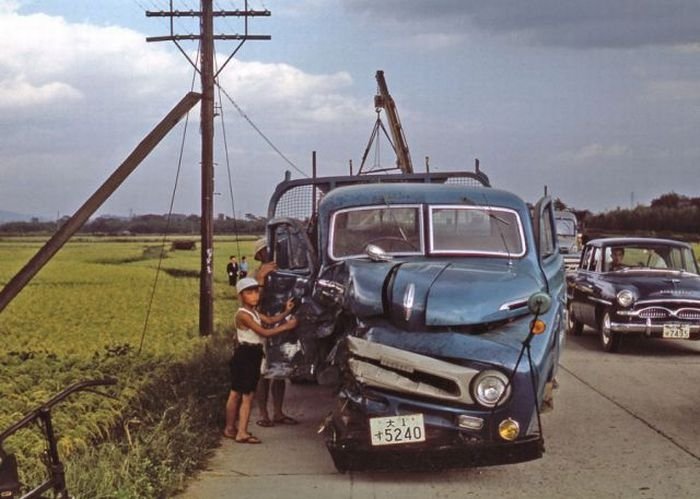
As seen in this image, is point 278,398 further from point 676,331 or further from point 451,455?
point 676,331

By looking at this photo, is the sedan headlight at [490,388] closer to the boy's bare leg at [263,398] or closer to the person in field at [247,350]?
the person in field at [247,350]

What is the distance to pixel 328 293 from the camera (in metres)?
9.22

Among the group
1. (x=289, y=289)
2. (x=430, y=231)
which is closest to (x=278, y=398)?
(x=289, y=289)

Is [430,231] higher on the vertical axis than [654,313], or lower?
higher

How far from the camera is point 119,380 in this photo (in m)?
11.9

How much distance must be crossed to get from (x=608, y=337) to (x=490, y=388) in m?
8.63

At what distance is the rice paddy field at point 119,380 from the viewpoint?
303 inches

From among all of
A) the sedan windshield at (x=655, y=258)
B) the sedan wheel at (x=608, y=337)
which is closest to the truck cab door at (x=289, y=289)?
the sedan wheel at (x=608, y=337)

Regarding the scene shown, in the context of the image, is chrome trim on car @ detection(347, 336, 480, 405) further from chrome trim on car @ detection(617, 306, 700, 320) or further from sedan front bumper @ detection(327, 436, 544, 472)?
chrome trim on car @ detection(617, 306, 700, 320)

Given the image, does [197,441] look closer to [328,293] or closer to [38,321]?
[328,293]

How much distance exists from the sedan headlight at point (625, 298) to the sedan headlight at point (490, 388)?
807 centimetres

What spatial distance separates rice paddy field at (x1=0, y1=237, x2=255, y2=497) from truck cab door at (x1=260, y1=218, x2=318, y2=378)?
97 centimetres

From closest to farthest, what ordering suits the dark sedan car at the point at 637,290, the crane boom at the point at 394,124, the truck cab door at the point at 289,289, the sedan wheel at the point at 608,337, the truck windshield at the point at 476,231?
1. the truck cab door at the point at 289,289
2. the truck windshield at the point at 476,231
3. the dark sedan car at the point at 637,290
4. the sedan wheel at the point at 608,337
5. the crane boom at the point at 394,124

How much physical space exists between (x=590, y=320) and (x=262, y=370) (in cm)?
846
